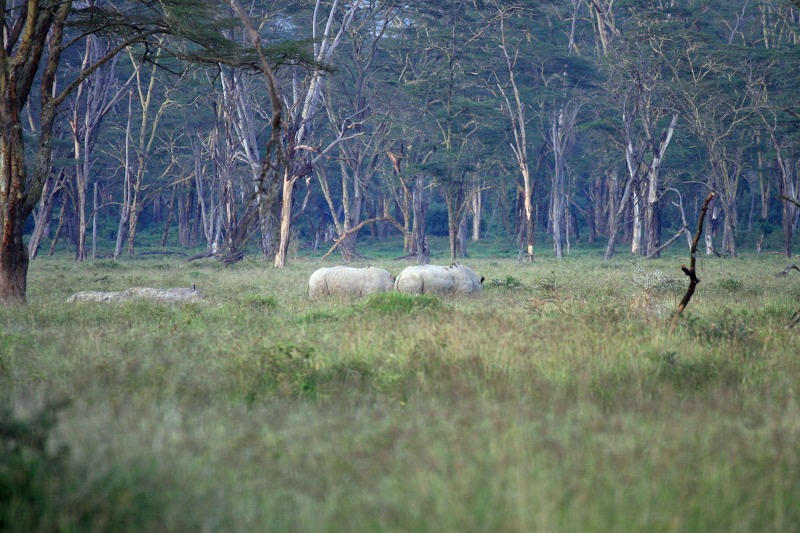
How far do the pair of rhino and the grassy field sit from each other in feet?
16.8

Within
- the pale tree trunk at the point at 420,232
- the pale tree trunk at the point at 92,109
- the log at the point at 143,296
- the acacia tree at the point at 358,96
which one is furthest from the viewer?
the acacia tree at the point at 358,96

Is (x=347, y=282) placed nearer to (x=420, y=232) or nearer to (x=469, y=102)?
→ (x=420, y=232)

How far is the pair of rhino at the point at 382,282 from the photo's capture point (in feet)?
47.9

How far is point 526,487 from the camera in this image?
12.0 ft

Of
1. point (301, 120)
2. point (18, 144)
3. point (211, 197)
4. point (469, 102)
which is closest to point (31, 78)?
point (18, 144)

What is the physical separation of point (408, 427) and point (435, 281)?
10.2 m

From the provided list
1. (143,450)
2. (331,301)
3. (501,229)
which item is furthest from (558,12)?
(143,450)

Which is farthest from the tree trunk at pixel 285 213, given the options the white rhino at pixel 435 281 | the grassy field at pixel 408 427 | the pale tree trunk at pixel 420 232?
the grassy field at pixel 408 427

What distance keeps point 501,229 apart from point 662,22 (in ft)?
97.9

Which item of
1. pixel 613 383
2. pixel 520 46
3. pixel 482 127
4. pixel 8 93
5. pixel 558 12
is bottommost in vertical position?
pixel 613 383

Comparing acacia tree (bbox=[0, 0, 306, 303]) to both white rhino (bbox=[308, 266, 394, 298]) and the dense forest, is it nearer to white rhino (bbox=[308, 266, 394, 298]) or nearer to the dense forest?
white rhino (bbox=[308, 266, 394, 298])

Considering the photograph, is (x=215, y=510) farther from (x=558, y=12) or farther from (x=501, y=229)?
(x=501, y=229)

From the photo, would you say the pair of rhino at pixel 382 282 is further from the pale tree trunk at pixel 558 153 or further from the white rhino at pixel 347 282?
the pale tree trunk at pixel 558 153

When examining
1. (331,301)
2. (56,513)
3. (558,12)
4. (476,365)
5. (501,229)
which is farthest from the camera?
(501,229)
